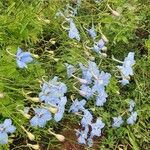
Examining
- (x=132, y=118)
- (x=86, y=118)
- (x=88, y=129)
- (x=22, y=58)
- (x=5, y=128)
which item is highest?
(x=22, y=58)

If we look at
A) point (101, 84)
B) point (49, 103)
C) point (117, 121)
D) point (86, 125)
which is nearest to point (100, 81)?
point (101, 84)

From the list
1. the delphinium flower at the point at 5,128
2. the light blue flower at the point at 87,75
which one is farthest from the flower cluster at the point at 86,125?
the delphinium flower at the point at 5,128

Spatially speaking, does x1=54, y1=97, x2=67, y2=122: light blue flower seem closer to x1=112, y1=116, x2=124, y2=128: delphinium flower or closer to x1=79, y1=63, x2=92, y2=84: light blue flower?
x1=79, y1=63, x2=92, y2=84: light blue flower

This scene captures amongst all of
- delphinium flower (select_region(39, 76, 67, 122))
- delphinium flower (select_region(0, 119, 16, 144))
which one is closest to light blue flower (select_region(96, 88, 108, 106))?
delphinium flower (select_region(39, 76, 67, 122))

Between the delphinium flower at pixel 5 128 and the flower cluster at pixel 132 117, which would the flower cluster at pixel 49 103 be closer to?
the delphinium flower at pixel 5 128

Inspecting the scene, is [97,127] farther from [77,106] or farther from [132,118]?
[132,118]

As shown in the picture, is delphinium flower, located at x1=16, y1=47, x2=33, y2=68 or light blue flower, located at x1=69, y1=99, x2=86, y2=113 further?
light blue flower, located at x1=69, y1=99, x2=86, y2=113

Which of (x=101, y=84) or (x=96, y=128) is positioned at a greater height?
(x=101, y=84)
